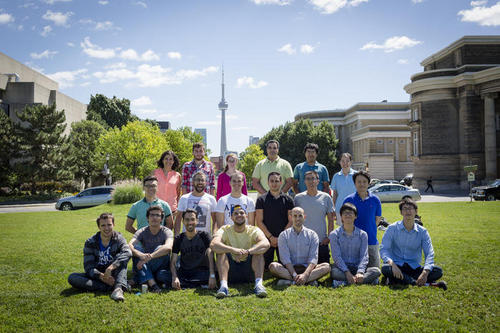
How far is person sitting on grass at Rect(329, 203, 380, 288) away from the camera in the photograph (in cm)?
572

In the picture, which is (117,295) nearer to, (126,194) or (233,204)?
(233,204)

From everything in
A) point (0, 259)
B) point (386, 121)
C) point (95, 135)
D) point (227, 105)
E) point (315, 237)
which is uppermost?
point (227, 105)

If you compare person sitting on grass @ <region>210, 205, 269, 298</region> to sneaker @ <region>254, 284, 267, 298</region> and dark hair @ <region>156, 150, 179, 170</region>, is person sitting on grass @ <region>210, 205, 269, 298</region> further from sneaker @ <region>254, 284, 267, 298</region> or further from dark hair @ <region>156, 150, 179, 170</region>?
dark hair @ <region>156, 150, 179, 170</region>

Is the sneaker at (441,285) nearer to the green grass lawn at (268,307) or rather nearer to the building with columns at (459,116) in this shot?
the green grass lawn at (268,307)

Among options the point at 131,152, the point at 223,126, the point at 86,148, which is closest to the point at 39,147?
the point at 131,152

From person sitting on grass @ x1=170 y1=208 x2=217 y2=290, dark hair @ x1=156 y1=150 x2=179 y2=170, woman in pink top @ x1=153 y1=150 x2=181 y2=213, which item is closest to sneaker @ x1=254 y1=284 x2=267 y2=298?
person sitting on grass @ x1=170 y1=208 x2=217 y2=290

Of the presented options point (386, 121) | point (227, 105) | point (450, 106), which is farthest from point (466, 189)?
point (227, 105)

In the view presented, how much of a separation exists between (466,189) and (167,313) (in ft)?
134

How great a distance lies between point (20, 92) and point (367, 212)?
45.1m

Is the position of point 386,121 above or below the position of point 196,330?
above

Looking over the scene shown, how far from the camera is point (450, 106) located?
129ft

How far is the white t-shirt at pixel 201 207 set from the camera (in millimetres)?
6250

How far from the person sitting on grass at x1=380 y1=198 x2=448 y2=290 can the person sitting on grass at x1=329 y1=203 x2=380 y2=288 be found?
11.5 inches

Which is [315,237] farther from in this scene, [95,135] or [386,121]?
[386,121]
